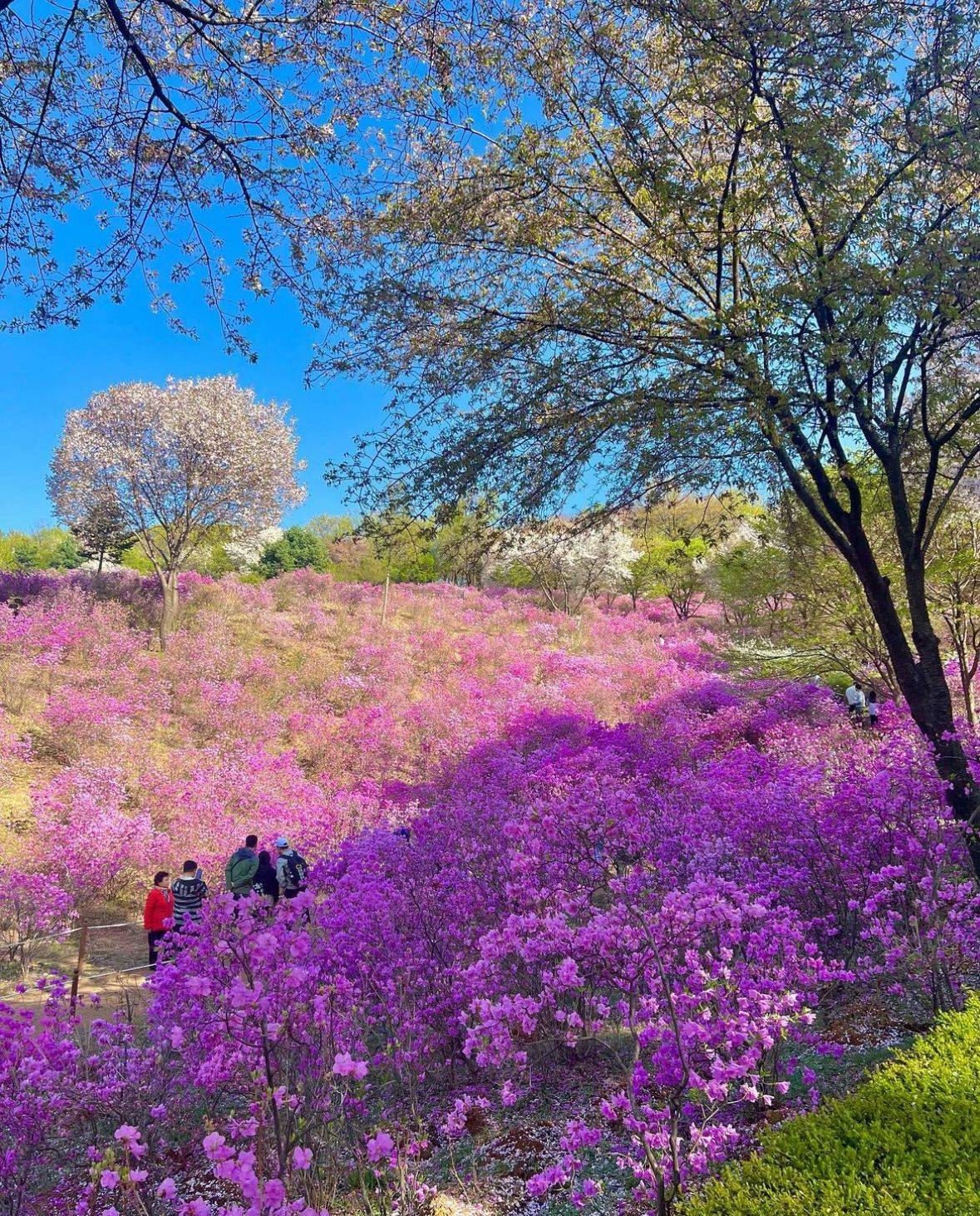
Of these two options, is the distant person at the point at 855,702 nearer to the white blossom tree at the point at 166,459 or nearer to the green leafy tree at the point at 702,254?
the green leafy tree at the point at 702,254

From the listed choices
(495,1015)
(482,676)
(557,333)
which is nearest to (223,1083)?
(495,1015)

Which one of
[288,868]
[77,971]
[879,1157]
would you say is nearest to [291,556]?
[288,868]

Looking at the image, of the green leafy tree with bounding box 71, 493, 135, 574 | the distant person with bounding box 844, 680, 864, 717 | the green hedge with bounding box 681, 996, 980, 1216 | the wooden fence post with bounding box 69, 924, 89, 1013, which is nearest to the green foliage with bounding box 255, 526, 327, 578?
the green leafy tree with bounding box 71, 493, 135, 574

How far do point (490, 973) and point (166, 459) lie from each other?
2111 centimetres

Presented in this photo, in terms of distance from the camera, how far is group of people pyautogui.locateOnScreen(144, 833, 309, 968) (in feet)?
26.2

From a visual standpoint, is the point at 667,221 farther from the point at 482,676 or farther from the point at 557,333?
the point at 482,676

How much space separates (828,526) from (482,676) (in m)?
15.6

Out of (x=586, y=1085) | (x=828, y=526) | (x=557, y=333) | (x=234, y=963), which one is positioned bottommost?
(x=586, y=1085)

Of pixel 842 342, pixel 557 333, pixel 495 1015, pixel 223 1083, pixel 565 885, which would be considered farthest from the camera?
pixel 557 333

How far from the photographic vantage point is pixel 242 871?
868cm

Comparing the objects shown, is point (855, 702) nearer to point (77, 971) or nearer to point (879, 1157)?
point (879, 1157)

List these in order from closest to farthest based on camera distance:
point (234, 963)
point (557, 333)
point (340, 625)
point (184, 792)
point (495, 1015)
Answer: point (495, 1015)
point (234, 963)
point (557, 333)
point (184, 792)
point (340, 625)

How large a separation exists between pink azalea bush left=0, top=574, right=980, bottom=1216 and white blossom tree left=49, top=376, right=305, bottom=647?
1114 cm

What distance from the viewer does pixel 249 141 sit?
454 cm
